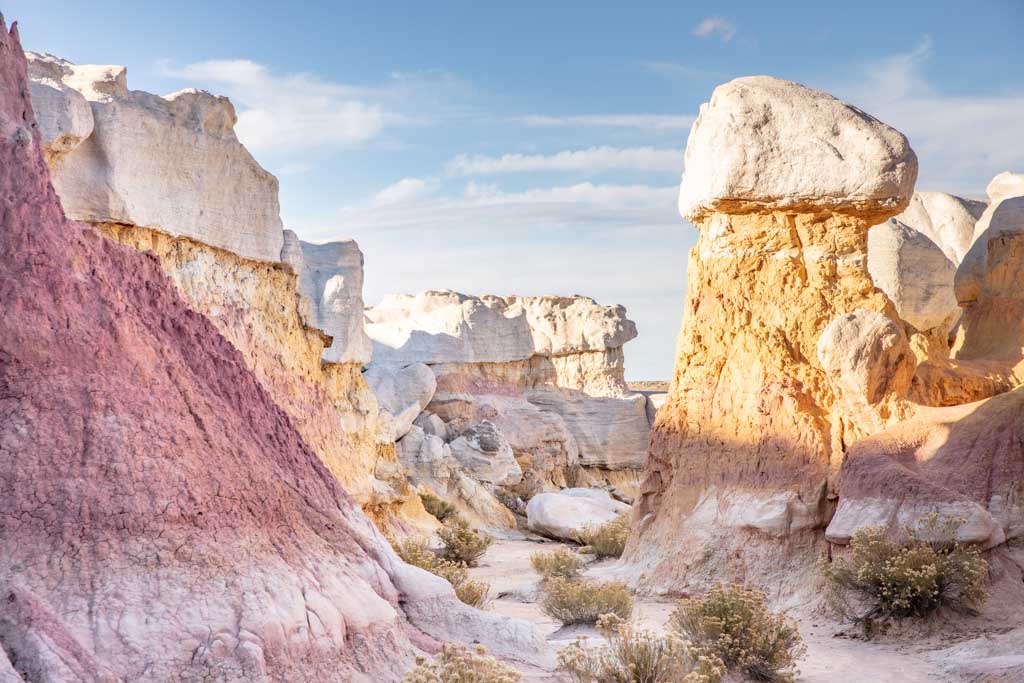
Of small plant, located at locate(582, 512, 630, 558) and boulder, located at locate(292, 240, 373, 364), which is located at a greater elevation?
boulder, located at locate(292, 240, 373, 364)

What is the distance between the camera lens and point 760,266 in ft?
37.8

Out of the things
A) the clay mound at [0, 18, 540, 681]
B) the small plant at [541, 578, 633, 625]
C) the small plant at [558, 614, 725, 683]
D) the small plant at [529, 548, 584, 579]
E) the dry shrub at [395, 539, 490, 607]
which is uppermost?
the clay mound at [0, 18, 540, 681]

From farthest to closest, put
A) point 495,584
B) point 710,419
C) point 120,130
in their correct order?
point 495,584, point 710,419, point 120,130

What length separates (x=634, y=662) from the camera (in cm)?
565

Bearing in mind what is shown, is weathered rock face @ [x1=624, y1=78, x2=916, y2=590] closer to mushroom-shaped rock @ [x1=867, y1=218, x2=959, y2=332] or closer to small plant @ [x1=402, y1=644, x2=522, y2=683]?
mushroom-shaped rock @ [x1=867, y1=218, x2=959, y2=332]

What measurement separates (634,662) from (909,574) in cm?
362

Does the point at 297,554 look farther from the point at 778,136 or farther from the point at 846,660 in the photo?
the point at 778,136

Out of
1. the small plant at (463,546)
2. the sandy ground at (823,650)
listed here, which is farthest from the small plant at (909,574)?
the small plant at (463,546)

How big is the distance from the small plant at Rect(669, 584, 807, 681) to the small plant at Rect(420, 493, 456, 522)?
12.3 m

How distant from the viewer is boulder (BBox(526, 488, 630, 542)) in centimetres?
1805

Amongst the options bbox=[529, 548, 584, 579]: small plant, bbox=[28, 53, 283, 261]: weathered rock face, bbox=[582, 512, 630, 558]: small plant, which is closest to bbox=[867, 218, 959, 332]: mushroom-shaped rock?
bbox=[582, 512, 630, 558]: small plant

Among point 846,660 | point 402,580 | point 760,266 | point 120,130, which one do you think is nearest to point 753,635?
point 846,660

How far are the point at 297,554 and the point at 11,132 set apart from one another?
2.47m

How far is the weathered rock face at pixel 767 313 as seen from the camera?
1067cm
